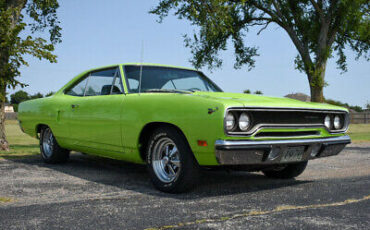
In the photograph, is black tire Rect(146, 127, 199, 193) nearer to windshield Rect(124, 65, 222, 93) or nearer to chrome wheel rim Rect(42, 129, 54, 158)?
windshield Rect(124, 65, 222, 93)

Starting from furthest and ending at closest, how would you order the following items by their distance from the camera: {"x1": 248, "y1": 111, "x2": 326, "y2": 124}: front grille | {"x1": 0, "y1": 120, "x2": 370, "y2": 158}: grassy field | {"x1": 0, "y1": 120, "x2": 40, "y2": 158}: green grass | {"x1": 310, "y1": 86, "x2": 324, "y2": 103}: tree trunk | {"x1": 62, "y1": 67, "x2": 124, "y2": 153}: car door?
{"x1": 310, "y1": 86, "x2": 324, "y2": 103}: tree trunk
{"x1": 0, "y1": 120, "x2": 370, "y2": 158}: grassy field
{"x1": 0, "y1": 120, "x2": 40, "y2": 158}: green grass
{"x1": 62, "y1": 67, "x2": 124, "y2": 153}: car door
{"x1": 248, "y1": 111, "x2": 326, "y2": 124}: front grille

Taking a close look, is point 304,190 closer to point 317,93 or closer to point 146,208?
point 146,208

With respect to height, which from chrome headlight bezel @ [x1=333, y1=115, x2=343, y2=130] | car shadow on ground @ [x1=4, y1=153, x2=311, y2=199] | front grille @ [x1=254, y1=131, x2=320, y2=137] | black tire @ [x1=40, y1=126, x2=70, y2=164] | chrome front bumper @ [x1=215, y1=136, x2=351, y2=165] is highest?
chrome headlight bezel @ [x1=333, y1=115, x2=343, y2=130]

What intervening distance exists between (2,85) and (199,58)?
1061 centimetres

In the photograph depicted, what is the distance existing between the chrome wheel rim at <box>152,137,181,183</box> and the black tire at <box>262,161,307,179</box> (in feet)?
5.54

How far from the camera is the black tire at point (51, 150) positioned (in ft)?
21.4

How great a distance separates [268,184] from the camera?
4.96m

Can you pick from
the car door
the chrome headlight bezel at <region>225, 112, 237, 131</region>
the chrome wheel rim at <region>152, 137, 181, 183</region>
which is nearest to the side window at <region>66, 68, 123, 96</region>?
the car door

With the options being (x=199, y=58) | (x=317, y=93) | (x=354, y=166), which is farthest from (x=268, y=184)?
(x=199, y=58)

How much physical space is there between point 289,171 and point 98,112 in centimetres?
264

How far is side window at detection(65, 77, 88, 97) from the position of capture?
613 centimetres

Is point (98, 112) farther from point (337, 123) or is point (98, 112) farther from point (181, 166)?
point (337, 123)

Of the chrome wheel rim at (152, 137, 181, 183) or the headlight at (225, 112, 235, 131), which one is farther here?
the chrome wheel rim at (152, 137, 181, 183)

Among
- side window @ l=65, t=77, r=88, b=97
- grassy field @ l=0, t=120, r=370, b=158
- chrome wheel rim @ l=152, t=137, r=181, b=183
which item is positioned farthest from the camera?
grassy field @ l=0, t=120, r=370, b=158
